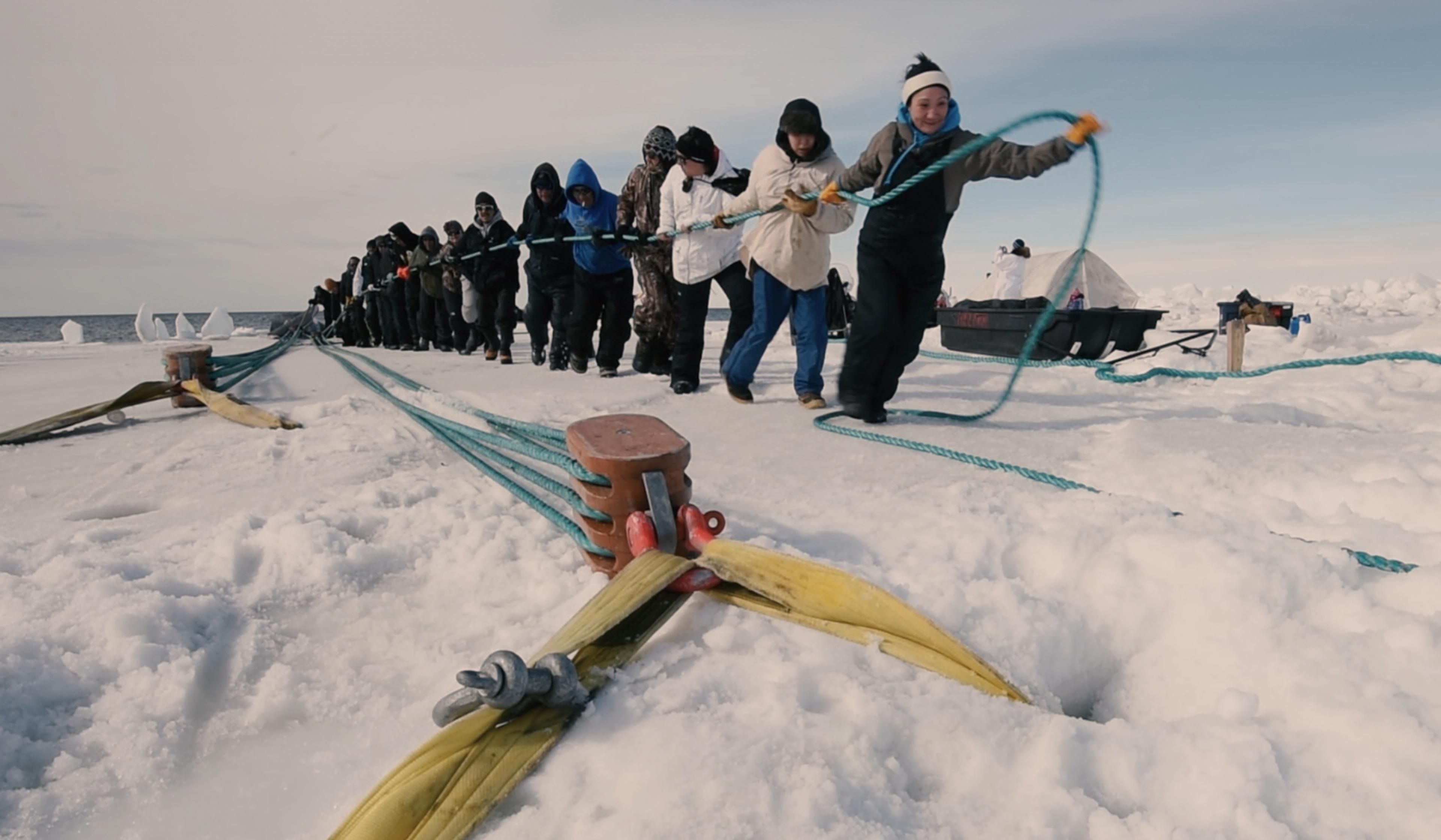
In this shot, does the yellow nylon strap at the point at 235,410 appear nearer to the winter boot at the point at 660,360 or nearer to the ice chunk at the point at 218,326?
the winter boot at the point at 660,360

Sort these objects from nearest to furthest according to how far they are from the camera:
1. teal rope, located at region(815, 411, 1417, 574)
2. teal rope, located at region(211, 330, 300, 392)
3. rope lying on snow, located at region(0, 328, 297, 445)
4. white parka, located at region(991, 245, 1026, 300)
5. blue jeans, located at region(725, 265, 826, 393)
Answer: teal rope, located at region(815, 411, 1417, 574) < rope lying on snow, located at region(0, 328, 297, 445) < blue jeans, located at region(725, 265, 826, 393) < teal rope, located at region(211, 330, 300, 392) < white parka, located at region(991, 245, 1026, 300)

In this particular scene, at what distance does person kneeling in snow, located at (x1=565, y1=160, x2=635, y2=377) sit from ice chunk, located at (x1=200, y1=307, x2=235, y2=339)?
20616 mm

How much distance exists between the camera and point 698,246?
456cm

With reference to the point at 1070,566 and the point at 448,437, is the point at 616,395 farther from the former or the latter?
the point at 1070,566

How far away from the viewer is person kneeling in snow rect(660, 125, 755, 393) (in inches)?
180

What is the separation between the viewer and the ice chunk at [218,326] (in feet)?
73.0

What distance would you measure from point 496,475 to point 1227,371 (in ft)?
20.1

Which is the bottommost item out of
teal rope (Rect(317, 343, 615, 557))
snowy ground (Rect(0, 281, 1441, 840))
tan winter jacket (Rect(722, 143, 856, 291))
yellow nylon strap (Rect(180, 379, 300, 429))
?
snowy ground (Rect(0, 281, 1441, 840))

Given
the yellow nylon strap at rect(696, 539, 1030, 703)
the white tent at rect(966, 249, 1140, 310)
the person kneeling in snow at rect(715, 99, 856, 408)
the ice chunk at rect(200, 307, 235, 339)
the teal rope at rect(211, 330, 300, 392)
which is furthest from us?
the ice chunk at rect(200, 307, 235, 339)

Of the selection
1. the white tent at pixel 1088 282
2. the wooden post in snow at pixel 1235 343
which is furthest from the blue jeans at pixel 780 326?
the white tent at pixel 1088 282

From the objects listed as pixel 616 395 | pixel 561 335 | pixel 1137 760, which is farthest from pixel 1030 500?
pixel 561 335

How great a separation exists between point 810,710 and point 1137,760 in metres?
0.40

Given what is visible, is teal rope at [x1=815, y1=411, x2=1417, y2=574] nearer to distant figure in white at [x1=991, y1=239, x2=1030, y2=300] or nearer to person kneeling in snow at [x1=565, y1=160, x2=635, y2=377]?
person kneeling in snow at [x1=565, y1=160, x2=635, y2=377]

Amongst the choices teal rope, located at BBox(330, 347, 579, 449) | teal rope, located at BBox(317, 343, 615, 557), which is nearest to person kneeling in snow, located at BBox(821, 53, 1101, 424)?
teal rope, located at BBox(330, 347, 579, 449)
